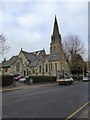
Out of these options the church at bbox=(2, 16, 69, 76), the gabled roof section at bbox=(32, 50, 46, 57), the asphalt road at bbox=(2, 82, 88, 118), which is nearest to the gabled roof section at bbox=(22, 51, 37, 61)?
the church at bbox=(2, 16, 69, 76)

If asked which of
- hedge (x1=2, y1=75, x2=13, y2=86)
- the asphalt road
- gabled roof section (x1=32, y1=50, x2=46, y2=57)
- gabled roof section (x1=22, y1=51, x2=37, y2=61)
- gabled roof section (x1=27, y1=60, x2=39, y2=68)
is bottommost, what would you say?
the asphalt road

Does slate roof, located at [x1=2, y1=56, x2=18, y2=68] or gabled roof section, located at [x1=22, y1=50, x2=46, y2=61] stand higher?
gabled roof section, located at [x1=22, y1=50, x2=46, y2=61]

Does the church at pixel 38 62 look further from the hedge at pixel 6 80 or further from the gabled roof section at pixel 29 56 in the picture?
the hedge at pixel 6 80

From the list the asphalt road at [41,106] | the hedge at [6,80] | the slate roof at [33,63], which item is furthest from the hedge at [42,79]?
the slate roof at [33,63]

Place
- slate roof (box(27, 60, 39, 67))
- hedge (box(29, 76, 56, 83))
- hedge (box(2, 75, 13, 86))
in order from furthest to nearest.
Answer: slate roof (box(27, 60, 39, 67)), hedge (box(29, 76, 56, 83)), hedge (box(2, 75, 13, 86))

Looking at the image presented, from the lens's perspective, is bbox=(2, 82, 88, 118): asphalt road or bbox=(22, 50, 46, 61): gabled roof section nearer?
bbox=(2, 82, 88, 118): asphalt road

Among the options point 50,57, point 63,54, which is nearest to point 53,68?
point 50,57

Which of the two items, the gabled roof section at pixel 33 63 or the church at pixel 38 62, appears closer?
the church at pixel 38 62

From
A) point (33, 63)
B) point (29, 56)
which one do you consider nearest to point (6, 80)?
point (33, 63)

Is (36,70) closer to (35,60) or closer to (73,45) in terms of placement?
(35,60)

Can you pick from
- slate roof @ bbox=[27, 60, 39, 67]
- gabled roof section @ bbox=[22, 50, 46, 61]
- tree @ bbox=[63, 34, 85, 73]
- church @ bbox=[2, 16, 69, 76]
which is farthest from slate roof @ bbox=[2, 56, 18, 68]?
tree @ bbox=[63, 34, 85, 73]

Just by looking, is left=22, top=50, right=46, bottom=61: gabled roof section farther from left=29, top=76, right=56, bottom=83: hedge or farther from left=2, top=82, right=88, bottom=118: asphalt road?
left=2, top=82, right=88, bottom=118: asphalt road

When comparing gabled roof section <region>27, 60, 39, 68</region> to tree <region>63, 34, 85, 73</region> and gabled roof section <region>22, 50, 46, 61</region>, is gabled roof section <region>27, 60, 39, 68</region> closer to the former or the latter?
gabled roof section <region>22, 50, 46, 61</region>

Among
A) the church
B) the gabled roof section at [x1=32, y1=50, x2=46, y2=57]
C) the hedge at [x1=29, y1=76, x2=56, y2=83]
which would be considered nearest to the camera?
the hedge at [x1=29, y1=76, x2=56, y2=83]
